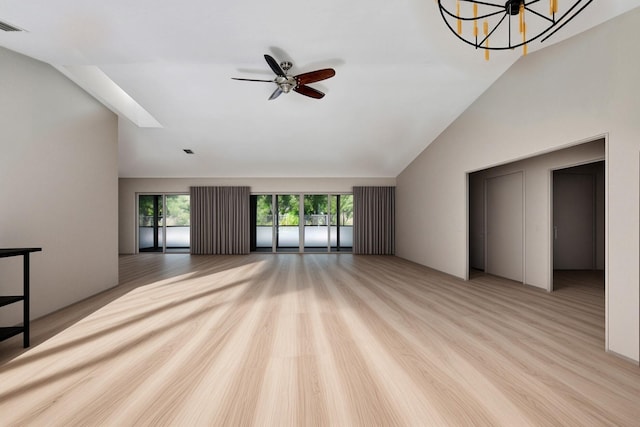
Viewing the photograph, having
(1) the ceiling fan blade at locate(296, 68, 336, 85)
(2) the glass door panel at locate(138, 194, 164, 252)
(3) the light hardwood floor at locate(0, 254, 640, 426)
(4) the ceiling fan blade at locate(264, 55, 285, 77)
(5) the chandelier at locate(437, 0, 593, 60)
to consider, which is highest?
(5) the chandelier at locate(437, 0, 593, 60)

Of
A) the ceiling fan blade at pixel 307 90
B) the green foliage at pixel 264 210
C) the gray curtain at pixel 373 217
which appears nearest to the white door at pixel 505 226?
the gray curtain at pixel 373 217

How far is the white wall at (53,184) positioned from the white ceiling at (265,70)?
0.97 feet

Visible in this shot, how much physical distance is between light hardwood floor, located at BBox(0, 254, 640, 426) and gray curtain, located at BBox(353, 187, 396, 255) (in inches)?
172

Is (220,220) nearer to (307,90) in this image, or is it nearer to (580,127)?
(307,90)

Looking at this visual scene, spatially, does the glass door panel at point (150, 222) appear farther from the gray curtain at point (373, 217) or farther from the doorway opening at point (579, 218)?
the doorway opening at point (579, 218)

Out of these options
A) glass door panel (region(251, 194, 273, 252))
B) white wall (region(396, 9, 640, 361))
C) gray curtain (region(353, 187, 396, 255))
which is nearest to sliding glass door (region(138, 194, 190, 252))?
glass door panel (region(251, 194, 273, 252))

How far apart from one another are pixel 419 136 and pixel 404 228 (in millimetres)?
2657

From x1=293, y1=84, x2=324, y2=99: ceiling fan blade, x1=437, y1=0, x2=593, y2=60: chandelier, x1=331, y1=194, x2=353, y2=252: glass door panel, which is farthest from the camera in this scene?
x1=331, y1=194, x2=353, y2=252: glass door panel

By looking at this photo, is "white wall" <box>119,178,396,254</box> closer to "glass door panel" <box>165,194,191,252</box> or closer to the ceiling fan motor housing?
"glass door panel" <box>165,194,191,252</box>

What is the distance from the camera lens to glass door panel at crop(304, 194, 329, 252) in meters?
8.59

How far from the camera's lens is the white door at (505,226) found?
4848mm

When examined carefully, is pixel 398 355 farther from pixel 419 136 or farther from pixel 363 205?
pixel 363 205

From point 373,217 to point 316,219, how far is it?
1646 mm

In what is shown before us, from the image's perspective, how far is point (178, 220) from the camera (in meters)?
8.83
